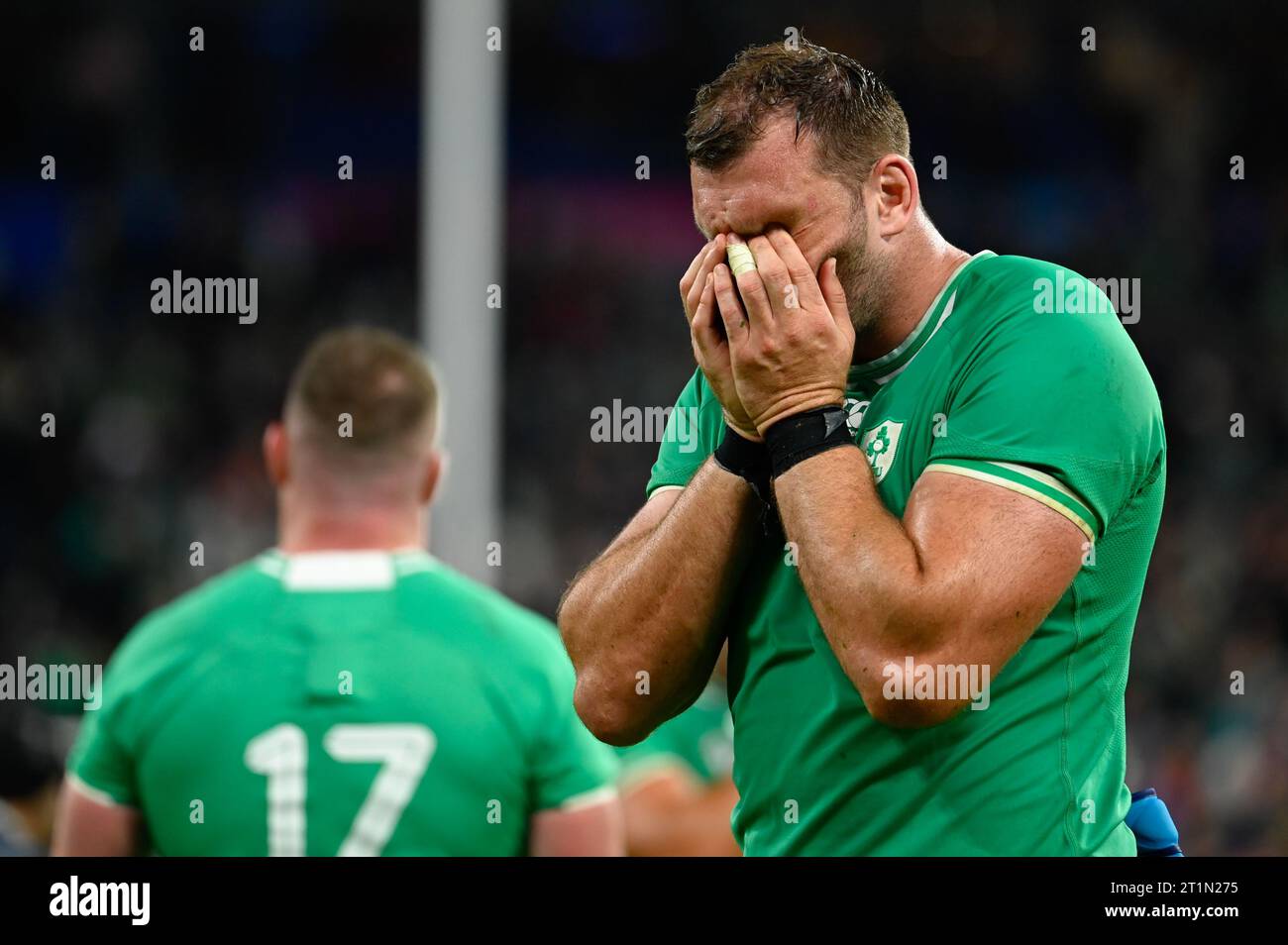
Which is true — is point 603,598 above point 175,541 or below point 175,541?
above

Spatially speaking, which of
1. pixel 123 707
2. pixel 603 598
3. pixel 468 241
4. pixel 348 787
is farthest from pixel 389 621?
pixel 468 241

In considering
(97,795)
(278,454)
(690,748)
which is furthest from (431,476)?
(690,748)

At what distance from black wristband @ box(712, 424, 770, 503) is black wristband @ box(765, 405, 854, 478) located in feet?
0.29

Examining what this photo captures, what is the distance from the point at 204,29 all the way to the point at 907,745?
929 cm

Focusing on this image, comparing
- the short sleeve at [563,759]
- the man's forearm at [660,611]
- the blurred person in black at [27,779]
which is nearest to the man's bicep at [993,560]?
the man's forearm at [660,611]

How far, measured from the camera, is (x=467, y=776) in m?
3.29

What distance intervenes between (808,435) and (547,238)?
7.80m

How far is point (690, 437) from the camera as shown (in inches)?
98.3

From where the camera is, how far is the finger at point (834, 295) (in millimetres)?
2191

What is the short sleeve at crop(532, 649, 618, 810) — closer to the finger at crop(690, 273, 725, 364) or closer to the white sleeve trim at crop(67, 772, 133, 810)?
the white sleeve trim at crop(67, 772, 133, 810)

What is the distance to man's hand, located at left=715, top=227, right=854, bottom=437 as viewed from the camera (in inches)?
83.9

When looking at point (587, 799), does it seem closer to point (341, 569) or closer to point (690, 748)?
point (341, 569)
